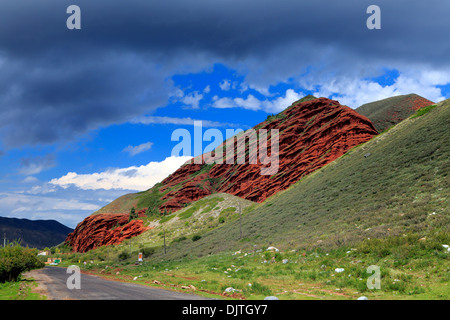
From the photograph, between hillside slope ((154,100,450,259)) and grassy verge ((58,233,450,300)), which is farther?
hillside slope ((154,100,450,259))

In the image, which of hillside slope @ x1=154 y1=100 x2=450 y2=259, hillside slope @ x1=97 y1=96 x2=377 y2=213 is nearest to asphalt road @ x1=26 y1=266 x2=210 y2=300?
hillside slope @ x1=154 y1=100 x2=450 y2=259

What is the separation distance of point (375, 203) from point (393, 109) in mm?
110352

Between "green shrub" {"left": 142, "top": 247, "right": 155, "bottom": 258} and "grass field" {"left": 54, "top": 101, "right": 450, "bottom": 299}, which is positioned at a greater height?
"grass field" {"left": 54, "top": 101, "right": 450, "bottom": 299}

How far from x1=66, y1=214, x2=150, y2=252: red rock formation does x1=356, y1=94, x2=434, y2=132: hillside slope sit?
313 feet

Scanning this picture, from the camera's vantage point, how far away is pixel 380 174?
36625mm

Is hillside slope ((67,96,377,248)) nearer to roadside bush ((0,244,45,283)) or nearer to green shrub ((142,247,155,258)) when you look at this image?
green shrub ((142,247,155,258))

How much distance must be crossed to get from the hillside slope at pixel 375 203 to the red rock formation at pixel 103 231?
194 ft

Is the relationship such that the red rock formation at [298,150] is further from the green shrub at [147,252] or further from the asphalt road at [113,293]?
the asphalt road at [113,293]

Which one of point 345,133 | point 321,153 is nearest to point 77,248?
point 321,153

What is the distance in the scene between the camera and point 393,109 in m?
122

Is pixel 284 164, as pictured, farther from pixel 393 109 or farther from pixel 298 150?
→ pixel 393 109

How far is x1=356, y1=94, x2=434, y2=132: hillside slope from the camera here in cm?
11398

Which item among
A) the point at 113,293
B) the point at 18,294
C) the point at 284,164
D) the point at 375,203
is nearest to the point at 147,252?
the point at 284,164

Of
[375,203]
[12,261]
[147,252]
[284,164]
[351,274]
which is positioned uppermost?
[284,164]
